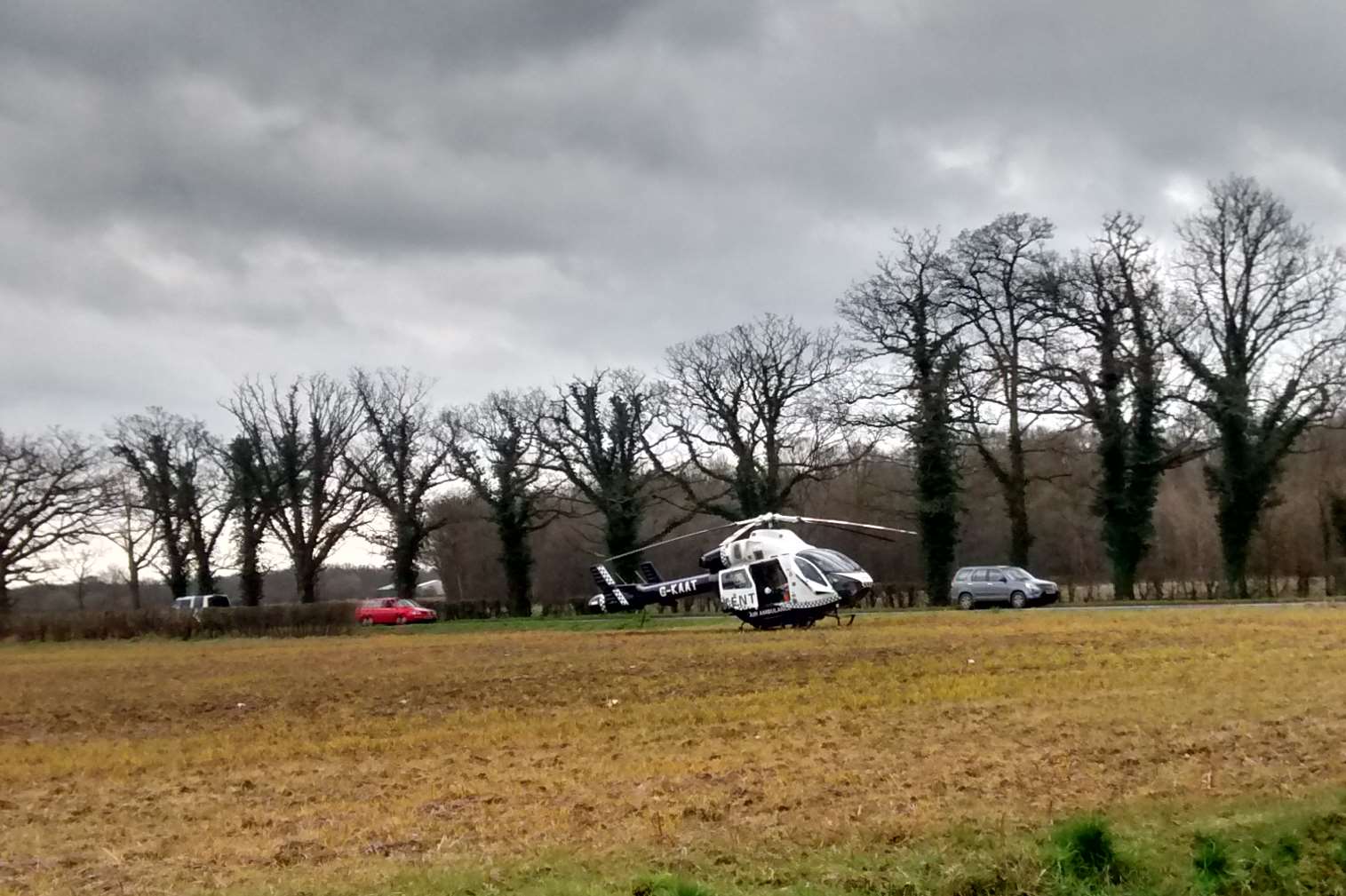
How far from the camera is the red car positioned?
198 feet

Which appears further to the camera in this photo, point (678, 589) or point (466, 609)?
point (466, 609)

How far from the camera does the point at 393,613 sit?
60.6 m

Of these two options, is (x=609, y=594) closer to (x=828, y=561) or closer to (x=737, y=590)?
→ (x=737, y=590)

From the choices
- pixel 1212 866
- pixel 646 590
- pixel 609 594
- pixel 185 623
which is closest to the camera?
pixel 1212 866

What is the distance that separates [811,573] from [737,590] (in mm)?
2352

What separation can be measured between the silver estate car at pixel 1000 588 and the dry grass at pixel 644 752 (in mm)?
18746

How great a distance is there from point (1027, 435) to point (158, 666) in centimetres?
3591

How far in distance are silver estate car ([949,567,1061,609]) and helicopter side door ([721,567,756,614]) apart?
1412cm

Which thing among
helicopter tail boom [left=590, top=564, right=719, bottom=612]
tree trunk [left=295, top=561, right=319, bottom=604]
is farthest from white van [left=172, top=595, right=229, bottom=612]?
helicopter tail boom [left=590, top=564, right=719, bottom=612]

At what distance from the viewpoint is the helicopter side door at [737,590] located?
31.4 meters

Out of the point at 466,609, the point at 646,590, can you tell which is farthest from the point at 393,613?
the point at 646,590

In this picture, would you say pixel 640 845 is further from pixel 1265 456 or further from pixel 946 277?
pixel 946 277

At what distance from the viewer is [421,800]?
9625mm

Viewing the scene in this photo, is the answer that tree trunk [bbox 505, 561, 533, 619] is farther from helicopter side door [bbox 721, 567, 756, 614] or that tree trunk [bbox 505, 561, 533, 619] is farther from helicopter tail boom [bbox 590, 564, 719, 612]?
helicopter side door [bbox 721, 567, 756, 614]
